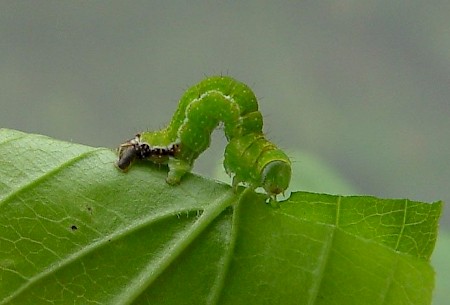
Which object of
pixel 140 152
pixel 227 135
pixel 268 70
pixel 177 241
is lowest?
pixel 177 241

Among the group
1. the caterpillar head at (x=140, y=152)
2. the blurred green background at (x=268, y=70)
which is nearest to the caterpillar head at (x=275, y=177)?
the caterpillar head at (x=140, y=152)

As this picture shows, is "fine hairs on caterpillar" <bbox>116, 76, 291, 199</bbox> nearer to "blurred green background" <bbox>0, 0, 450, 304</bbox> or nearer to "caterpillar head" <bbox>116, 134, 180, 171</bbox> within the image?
"caterpillar head" <bbox>116, 134, 180, 171</bbox>

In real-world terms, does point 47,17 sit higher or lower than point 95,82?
higher

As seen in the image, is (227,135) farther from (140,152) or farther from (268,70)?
(268,70)

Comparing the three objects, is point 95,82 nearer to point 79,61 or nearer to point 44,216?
point 79,61

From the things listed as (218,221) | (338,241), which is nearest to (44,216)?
(218,221)

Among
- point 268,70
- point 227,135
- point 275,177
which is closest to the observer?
point 275,177

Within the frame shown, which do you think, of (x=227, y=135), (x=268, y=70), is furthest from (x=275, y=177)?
(x=268, y=70)
